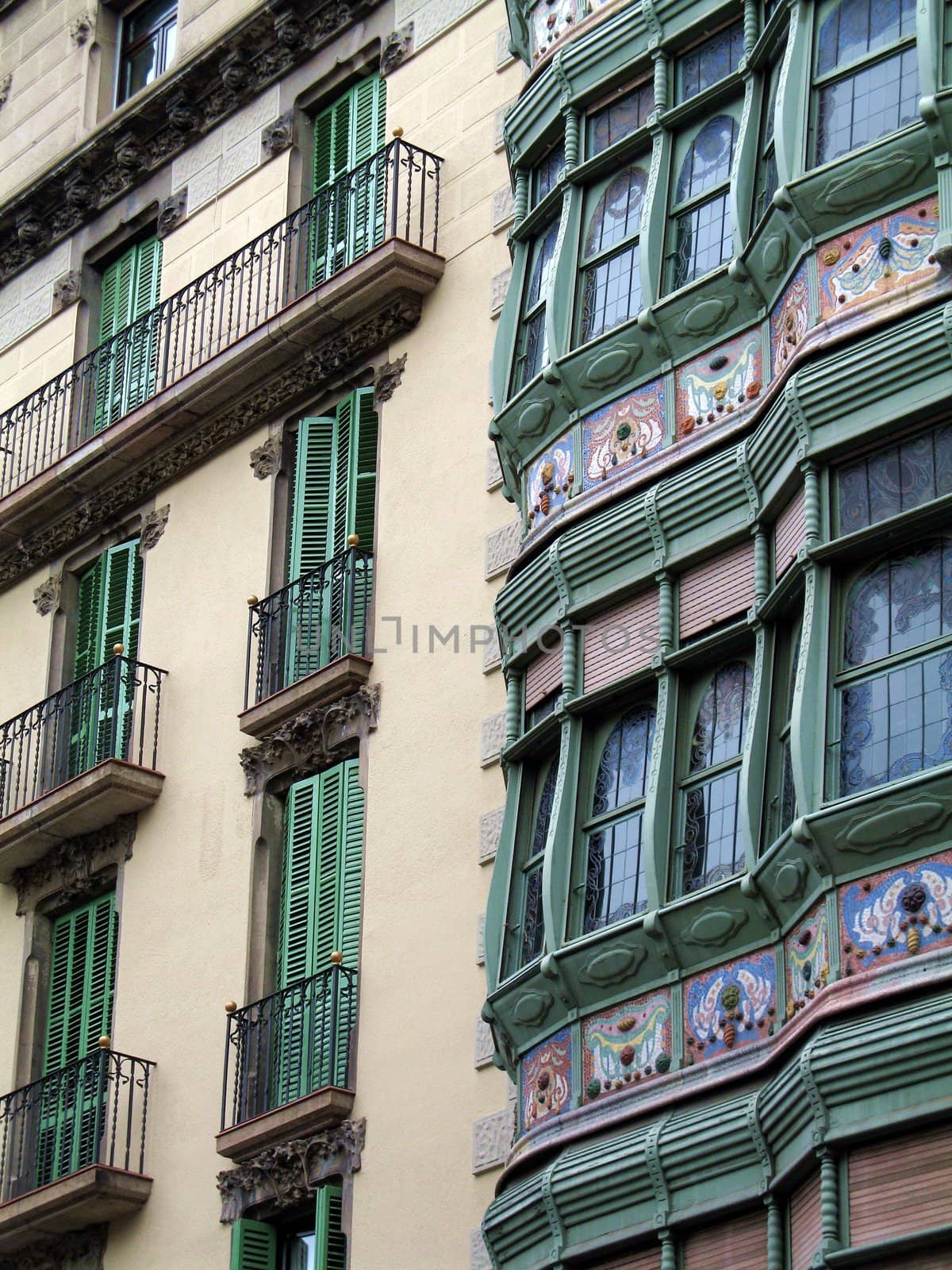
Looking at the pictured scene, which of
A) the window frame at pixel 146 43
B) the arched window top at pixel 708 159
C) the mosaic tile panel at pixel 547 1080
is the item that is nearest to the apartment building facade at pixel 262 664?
the window frame at pixel 146 43

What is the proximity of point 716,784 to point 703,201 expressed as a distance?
4.13 m

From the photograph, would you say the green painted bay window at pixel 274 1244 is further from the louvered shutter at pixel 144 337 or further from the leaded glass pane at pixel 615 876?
the louvered shutter at pixel 144 337

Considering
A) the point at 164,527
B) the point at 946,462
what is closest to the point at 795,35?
the point at 946,462

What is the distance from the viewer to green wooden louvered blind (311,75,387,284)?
23172 mm

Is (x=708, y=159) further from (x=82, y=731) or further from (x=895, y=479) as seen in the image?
(x=82, y=731)

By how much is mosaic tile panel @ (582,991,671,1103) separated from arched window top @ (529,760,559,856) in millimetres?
1569

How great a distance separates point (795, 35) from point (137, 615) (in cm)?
1022

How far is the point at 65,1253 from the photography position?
70.8 feet

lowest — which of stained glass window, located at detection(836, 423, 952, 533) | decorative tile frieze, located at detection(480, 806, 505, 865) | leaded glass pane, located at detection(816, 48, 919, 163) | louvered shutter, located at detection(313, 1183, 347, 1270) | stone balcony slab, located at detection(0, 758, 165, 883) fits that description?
louvered shutter, located at detection(313, 1183, 347, 1270)

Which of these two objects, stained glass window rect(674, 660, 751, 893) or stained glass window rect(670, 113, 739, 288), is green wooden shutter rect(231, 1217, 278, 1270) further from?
stained glass window rect(670, 113, 739, 288)

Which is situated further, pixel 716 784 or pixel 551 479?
pixel 551 479

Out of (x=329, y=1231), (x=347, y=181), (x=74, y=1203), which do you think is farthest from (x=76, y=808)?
(x=347, y=181)

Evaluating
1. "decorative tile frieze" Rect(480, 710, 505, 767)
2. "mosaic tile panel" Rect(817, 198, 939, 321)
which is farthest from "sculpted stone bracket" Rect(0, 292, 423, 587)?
"mosaic tile panel" Rect(817, 198, 939, 321)

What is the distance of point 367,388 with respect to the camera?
22.7m
